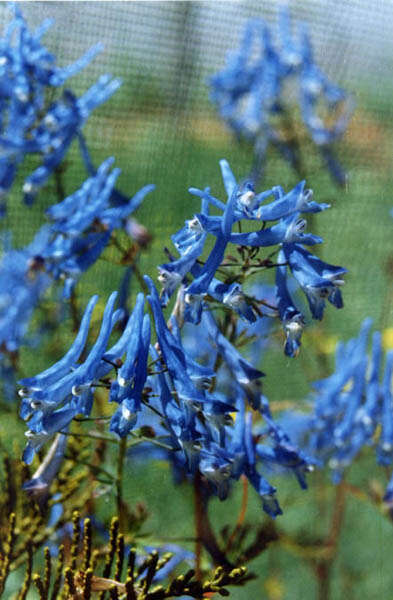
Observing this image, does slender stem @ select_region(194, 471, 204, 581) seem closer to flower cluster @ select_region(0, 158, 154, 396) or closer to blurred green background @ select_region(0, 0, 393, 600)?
flower cluster @ select_region(0, 158, 154, 396)

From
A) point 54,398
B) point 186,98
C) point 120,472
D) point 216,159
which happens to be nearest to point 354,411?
point 120,472

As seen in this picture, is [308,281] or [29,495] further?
[29,495]

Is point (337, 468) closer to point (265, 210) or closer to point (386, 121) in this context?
point (265, 210)

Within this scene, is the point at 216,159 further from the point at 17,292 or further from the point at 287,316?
the point at 287,316

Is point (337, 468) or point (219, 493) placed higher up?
point (219, 493)

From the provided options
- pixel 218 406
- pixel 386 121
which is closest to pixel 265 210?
pixel 218 406

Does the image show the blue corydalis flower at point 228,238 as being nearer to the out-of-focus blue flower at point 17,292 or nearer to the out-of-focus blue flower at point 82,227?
the out-of-focus blue flower at point 82,227
